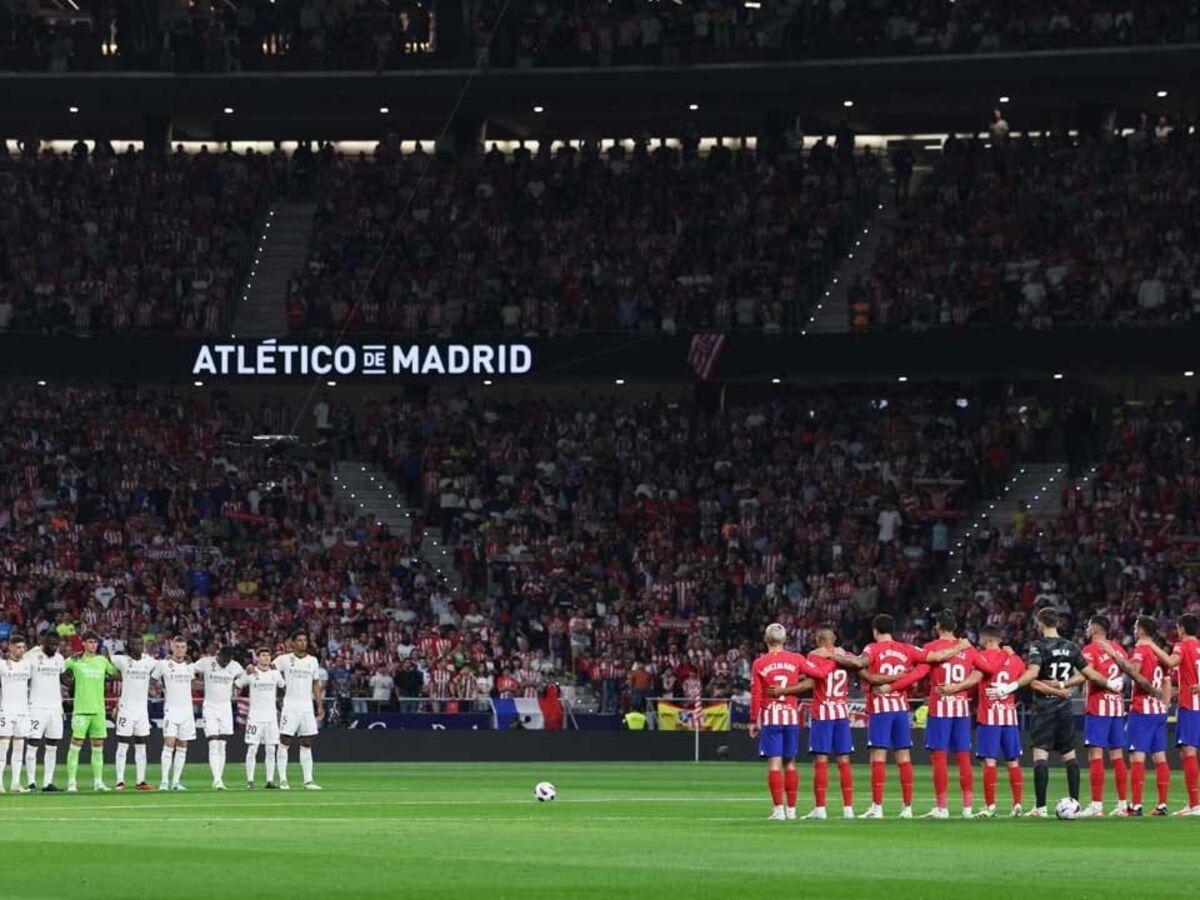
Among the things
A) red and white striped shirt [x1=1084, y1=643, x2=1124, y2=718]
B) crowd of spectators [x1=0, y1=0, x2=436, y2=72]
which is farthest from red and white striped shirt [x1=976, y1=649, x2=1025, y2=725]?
crowd of spectators [x1=0, y1=0, x2=436, y2=72]

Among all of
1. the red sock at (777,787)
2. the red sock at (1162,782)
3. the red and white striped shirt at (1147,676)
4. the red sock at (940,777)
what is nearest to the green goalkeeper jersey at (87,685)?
the red sock at (777,787)

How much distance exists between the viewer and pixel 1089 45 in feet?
204

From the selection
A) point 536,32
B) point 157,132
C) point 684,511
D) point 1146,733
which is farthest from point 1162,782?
point 157,132

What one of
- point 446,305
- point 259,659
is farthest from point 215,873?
point 446,305

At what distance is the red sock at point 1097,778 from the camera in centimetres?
2917

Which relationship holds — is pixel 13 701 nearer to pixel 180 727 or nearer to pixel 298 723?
pixel 180 727

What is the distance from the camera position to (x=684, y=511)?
5922 centimetres

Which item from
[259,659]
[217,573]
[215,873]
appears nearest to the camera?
[215,873]

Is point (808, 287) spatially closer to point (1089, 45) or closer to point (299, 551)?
point (1089, 45)

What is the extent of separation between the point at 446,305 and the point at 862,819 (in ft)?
120

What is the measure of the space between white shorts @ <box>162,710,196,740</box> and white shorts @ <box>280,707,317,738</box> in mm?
1501

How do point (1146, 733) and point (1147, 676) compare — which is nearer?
point (1147, 676)

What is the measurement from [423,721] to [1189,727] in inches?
944

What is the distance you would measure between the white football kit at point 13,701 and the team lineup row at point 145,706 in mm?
15
